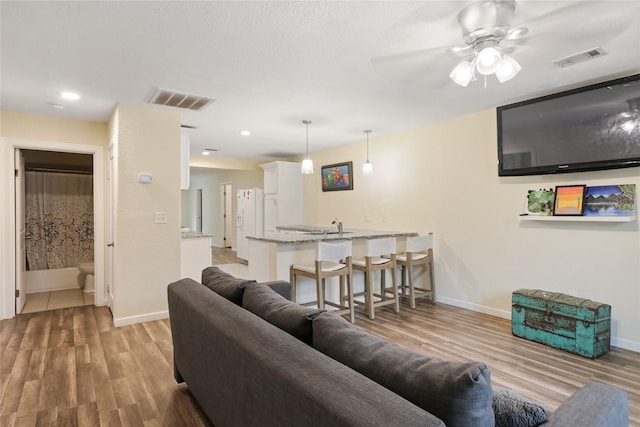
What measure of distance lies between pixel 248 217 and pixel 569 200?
6.11 m

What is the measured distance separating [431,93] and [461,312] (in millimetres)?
2476

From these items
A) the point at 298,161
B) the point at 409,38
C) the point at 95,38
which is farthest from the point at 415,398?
the point at 298,161

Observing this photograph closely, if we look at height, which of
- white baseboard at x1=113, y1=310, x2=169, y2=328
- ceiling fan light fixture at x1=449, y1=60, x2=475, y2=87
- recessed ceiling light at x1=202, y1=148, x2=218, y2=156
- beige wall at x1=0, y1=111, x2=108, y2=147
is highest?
recessed ceiling light at x1=202, y1=148, x2=218, y2=156

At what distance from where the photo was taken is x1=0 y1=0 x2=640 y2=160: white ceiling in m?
1.98

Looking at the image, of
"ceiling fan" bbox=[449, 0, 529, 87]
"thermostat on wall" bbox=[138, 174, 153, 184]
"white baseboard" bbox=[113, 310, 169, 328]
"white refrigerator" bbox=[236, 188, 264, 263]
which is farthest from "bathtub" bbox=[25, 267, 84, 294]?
"ceiling fan" bbox=[449, 0, 529, 87]

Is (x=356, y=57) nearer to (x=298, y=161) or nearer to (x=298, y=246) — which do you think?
(x=298, y=246)

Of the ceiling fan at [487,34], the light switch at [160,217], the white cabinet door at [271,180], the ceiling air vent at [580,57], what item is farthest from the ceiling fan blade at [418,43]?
the white cabinet door at [271,180]

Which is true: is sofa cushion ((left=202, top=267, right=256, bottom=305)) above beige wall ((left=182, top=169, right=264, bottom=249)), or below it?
below

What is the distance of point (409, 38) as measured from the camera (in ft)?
7.43

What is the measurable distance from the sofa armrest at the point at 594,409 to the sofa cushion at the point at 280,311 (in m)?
0.84

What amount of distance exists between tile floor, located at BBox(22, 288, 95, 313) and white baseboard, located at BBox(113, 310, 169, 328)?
1194 mm

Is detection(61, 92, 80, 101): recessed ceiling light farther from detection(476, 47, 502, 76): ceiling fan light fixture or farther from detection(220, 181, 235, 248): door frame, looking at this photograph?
detection(220, 181, 235, 248): door frame

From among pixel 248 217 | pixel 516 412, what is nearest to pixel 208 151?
pixel 248 217

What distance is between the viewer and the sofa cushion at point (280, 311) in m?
1.45
